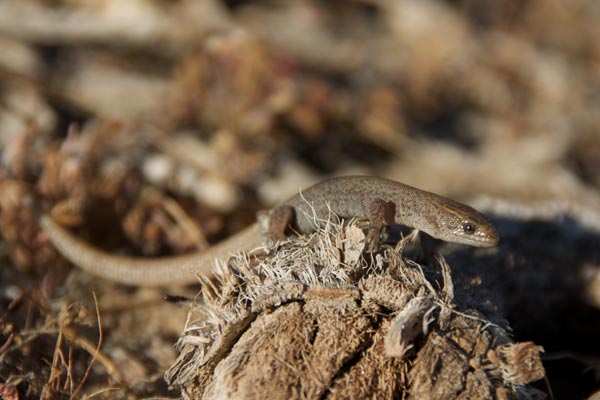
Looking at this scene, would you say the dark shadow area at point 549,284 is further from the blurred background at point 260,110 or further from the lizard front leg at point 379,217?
the lizard front leg at point 379,217

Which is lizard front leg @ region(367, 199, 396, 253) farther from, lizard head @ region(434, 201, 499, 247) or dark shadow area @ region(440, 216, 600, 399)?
dark shadow area @ region(440, 216, 600, 399)

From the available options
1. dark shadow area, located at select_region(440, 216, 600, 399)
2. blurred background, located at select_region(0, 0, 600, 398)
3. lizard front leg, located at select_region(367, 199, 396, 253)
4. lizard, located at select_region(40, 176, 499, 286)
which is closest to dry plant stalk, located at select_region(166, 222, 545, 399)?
lizard front leg, located at select_region(367, 199, 396, 253)

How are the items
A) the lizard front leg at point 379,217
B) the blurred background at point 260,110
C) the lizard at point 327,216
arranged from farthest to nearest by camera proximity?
the blurred background at point 260,110 → the lizard at point 327,216 → the lizard front leg at point 379,217

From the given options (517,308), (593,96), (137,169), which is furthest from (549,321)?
(593,96)

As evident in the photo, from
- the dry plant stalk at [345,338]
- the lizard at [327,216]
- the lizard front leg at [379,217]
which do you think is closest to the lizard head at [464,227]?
the lizard at [327,216]

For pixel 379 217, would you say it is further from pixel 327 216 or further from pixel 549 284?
pixel 549 284

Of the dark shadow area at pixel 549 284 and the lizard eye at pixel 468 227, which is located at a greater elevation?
the lizard eye at pixel 468 227

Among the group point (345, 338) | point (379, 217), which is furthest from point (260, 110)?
point (345, 338)

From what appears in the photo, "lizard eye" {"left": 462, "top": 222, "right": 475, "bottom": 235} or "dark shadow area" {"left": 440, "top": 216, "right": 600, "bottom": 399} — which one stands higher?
"lizard eye" {"left": 462, "top": 222, "right": 475, "bottom": 235}
